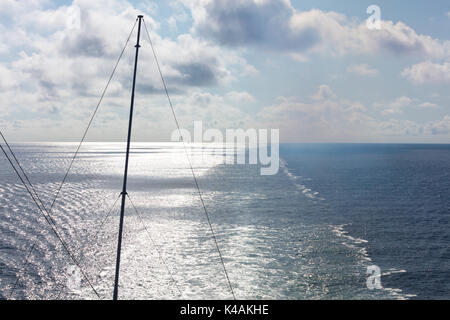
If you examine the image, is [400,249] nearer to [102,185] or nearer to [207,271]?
[207,271]

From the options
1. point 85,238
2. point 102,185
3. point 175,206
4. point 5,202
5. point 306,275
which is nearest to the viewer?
point 306,275

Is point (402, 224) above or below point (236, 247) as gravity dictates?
above

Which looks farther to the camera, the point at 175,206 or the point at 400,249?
the point at 175,206

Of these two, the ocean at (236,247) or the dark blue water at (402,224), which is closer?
the ocean at (236,247)

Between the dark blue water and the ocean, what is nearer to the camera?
the ocean

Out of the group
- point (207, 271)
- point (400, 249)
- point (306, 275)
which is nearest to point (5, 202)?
point (207, 271)

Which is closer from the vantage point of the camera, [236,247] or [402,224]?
[236,247]
